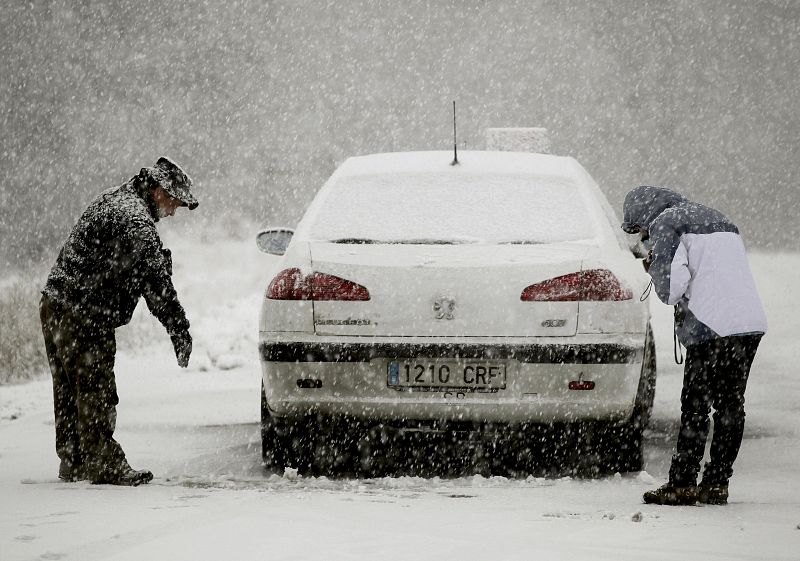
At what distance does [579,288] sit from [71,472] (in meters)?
2.54

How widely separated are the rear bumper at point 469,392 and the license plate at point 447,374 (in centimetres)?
3

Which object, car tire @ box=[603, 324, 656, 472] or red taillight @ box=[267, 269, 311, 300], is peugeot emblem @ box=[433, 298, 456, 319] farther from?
car tire @ box=[603, 324, 656, 472]

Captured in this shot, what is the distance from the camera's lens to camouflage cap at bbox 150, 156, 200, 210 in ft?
18.5

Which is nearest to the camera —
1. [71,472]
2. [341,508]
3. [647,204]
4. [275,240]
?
[341,508]

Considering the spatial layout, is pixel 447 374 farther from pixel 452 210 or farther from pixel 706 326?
pixel 706 326

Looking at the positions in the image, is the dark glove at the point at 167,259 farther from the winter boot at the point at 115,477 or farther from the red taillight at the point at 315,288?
the winter boot at the point at 115,477

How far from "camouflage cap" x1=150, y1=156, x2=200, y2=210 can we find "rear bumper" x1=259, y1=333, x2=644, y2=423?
846mm

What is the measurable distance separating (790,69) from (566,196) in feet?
115

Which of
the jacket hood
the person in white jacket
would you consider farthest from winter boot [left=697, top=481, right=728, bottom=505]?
the jacket hood

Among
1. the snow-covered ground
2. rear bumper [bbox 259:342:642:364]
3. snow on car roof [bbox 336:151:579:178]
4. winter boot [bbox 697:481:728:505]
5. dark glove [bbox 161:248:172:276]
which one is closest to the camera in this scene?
the snow-covered ground

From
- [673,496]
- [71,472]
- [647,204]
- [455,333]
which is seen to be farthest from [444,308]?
[71,472]

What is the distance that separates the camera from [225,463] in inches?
256

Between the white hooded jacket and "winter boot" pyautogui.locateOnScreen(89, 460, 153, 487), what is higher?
the white hooded jacket

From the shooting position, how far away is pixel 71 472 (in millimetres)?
5684
